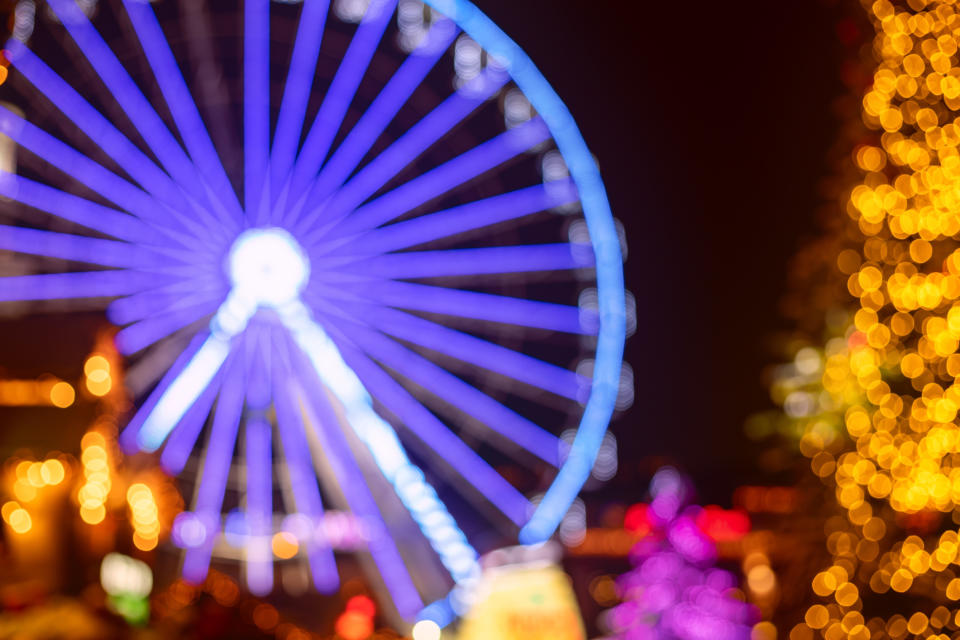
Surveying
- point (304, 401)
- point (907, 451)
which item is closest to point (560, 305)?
point (304, 401)

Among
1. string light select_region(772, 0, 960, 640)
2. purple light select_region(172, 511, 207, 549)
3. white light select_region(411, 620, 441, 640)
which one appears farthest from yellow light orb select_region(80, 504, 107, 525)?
string light select_region(772, 0, 960, 640)

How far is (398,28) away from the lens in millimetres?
7066

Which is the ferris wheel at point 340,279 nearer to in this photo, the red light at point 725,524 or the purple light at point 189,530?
the purple light at point 189,530

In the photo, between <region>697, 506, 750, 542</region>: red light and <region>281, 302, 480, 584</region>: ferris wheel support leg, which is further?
<region>697, 506, 750, 542</region>: red light

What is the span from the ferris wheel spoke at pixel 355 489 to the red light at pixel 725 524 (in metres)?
5.25

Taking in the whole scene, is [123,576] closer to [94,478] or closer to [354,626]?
[94,478]

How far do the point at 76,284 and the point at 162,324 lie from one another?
522 millimetres

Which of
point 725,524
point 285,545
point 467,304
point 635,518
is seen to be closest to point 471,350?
point 467,304

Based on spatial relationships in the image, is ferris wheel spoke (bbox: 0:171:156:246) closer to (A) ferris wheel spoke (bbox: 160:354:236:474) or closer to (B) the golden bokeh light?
(A) ferris wheel spoke (bbox: 160:354:236:474)

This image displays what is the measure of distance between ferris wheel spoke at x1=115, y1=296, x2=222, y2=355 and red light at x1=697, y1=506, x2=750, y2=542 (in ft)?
19.7

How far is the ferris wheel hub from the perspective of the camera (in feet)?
21.5

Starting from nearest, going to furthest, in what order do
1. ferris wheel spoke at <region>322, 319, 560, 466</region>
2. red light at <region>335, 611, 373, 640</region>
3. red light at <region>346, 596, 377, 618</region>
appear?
1. ferris wheel spoke at <region>322, 319, 560, 466</region>
2. red light at <region>335, 611, 373, 640</region>
3. red light at <region>346, 596, 377, 618</region>

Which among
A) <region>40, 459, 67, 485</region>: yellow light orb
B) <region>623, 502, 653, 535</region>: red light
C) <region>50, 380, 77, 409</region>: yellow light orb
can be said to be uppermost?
<region>50, 380, 77, 409</region>: yellow light orb

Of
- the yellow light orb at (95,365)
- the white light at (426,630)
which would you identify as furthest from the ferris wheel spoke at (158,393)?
the white light at (426,630)
